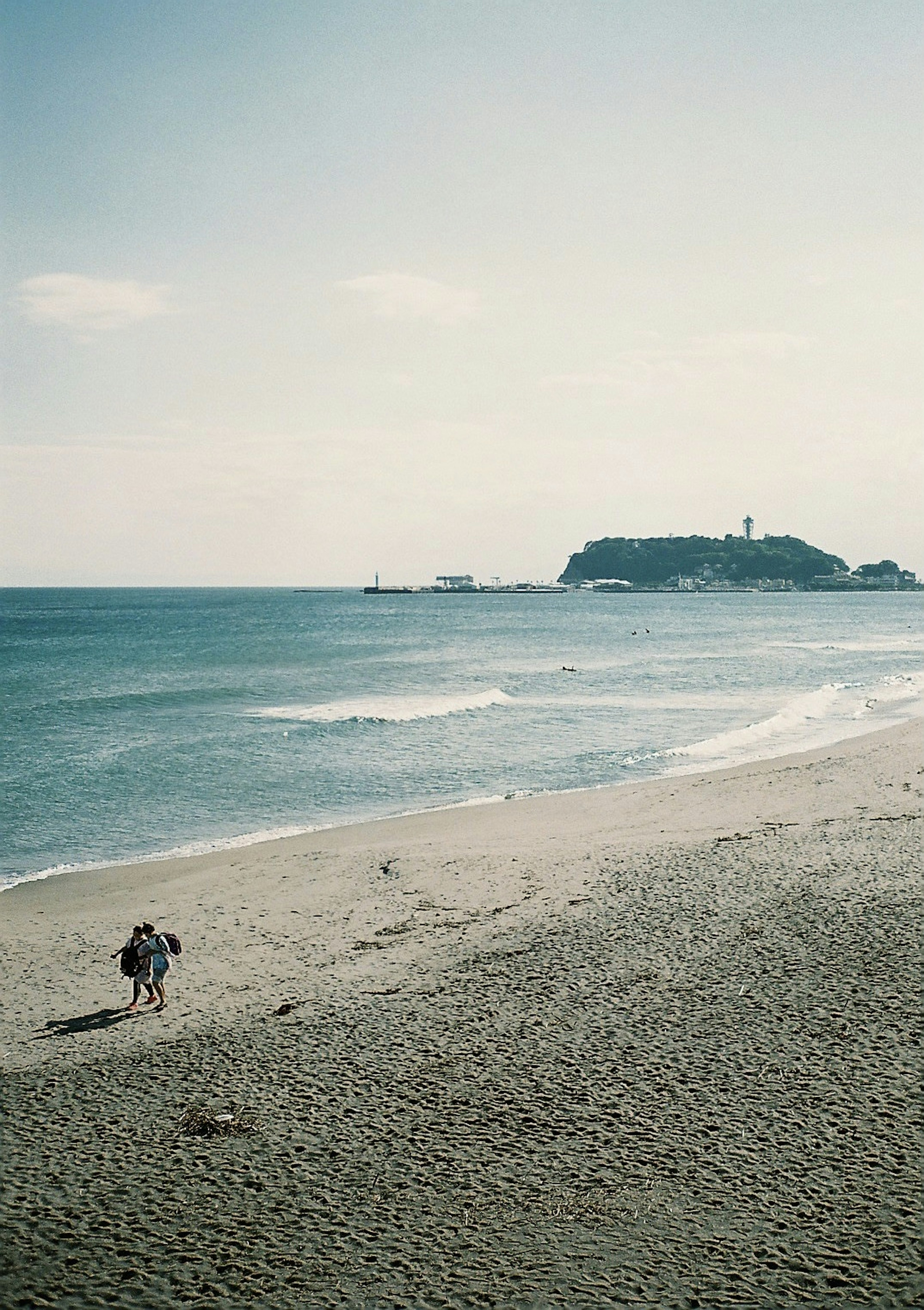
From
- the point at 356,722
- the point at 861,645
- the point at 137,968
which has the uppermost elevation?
the point at 861,645

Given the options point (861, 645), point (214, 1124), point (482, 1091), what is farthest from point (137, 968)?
point (861, 645)

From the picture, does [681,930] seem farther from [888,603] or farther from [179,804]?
[888,603]

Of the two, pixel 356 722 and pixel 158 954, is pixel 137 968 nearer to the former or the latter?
pixel 158 954

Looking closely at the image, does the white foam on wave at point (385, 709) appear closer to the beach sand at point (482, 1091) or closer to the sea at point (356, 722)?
the sea at point (356, 722)

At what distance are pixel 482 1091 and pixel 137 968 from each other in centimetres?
483

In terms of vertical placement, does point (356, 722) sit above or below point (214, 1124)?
above

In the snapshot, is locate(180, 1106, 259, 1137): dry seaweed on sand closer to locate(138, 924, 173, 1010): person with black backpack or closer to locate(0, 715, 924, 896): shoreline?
locate(138, 924, 173, 1010): person with black backpack

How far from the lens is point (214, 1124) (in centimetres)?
959

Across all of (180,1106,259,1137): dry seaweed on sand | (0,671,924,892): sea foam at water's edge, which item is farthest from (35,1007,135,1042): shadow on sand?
(0,671,924,892): sea foam at water's edge

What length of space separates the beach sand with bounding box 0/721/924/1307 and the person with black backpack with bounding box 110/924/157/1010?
332 millimetres

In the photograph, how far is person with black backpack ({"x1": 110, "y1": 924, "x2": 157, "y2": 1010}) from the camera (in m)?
12.4

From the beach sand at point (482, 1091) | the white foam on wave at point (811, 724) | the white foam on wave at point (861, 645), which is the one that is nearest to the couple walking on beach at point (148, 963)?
the beach sand at point (482, 1091)

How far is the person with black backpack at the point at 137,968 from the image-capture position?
40.6ft

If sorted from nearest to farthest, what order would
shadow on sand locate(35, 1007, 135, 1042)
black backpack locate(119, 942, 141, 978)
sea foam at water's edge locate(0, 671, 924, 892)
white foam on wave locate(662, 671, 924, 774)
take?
shadow on sand locate(35, 1007, 135, 1042) < black backpack locate(119, 942, 141, 978) < sea foam at water's edge locate(0, 671, 924, 892) < white foam on wave locate(662, 671, 924, 774)
